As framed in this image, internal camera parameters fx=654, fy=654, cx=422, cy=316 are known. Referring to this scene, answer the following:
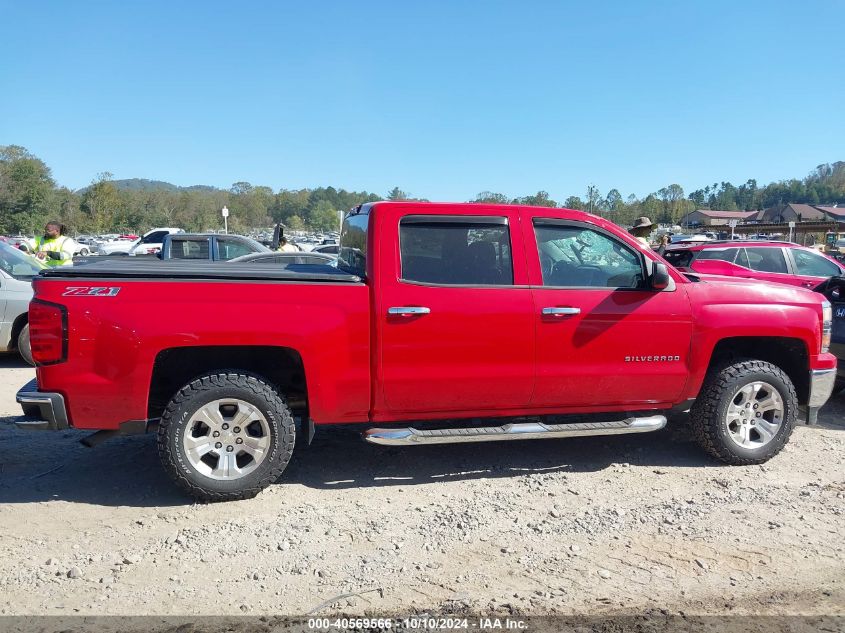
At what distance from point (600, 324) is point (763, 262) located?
6.81 m

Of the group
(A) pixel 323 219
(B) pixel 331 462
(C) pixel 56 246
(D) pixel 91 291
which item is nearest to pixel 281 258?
(C) pixel 56 246

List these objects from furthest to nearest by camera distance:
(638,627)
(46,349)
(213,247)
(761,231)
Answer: (761,231)
(213,247)
(46,349)
(638,627)

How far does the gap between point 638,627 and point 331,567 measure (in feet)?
5.08

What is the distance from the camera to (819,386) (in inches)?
200

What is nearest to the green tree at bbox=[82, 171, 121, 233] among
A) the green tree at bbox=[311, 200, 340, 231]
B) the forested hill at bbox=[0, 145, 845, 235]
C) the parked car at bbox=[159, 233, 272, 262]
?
the forested hill at bbox=[0, 145, 845, 235]

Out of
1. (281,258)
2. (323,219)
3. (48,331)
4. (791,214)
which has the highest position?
(791,214)

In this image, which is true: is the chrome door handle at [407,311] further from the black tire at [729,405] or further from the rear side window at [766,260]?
the rear side window at [766,260]

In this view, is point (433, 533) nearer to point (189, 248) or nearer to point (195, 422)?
point (195, 422)

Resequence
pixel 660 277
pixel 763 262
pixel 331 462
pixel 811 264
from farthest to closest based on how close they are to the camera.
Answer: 1. pixel 763 262
2. pixel 811 264
3. pixel 331 462
4. pixel 660 277

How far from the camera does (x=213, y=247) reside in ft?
41.8

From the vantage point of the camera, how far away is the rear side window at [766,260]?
9.91 meters

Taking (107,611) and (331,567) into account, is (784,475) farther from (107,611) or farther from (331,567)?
(107,611)

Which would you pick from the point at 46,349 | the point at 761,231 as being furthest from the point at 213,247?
the point at 761,231

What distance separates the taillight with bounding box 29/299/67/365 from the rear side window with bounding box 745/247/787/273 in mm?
9422
